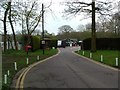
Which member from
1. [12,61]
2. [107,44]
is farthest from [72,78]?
[107,44]

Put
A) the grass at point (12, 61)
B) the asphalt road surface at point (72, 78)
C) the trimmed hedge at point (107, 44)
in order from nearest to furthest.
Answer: the asphalt road surface at point (72, 78) < the grass at point (12, 61) < the trimmed hedge at point (107, 44)

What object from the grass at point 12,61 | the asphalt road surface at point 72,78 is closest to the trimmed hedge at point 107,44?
the grass at point 12,61

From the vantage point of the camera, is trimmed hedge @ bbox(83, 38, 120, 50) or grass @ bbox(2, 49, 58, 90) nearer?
grass @ bbox(2, 49, 58, 90)

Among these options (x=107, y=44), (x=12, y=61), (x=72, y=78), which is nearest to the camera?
(x=72, y=78)

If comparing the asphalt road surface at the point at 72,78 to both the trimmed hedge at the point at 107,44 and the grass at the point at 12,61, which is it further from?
the trimmed hedge at the point at 107,44

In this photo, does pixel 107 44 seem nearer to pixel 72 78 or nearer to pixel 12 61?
pixel 12 61

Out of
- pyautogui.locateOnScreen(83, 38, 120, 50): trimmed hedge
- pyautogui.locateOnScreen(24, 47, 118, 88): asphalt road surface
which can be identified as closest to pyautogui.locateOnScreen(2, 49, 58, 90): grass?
pyautogui.locateOnScreen(24, 47, 118, 88): asphalt road surface

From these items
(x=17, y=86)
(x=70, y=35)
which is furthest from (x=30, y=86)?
(x=70, y=35)

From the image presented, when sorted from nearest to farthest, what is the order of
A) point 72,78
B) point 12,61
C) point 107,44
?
1. point 72,78
2. point 12,61
3. point 107,44

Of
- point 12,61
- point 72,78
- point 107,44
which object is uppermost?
point 72,78

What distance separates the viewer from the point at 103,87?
14.7 metres

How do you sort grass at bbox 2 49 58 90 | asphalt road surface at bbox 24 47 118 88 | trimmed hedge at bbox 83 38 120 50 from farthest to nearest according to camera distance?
1. trimmed hedge at bbox 83 38 120 50
2. grass at bbox 2 49 58 90
3. asphalt road surface at bbox 24 47 118 88

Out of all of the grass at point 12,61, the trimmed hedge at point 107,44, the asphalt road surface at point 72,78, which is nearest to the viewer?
the asphalt road surface at point 72,78

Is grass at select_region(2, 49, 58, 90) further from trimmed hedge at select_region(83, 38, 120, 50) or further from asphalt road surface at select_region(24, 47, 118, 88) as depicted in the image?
trimmed hedge at select_region(83, 38, 120, 50)
